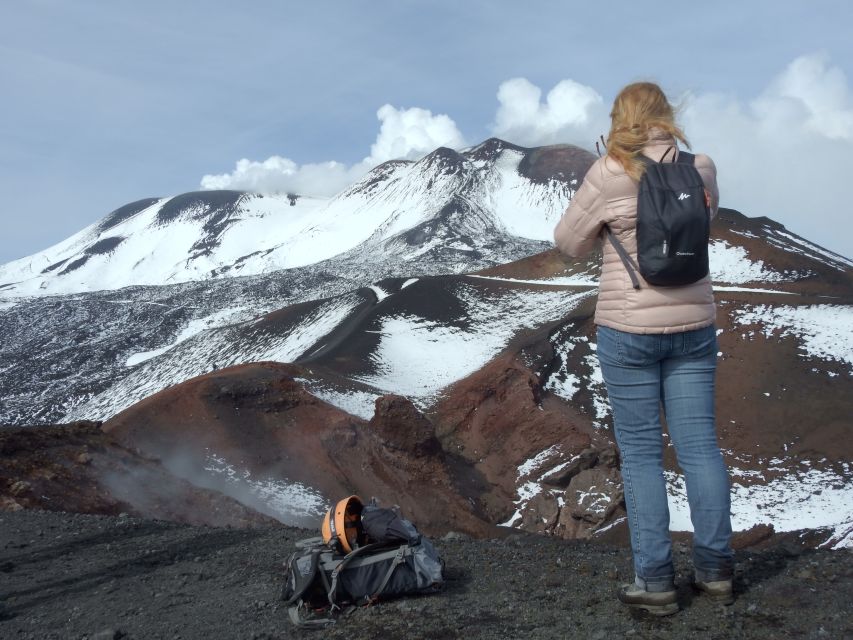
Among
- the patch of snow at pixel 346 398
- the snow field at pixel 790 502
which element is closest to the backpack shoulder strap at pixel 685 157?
the snow field at pixel 790 502

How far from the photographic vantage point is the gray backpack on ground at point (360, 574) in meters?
3.57

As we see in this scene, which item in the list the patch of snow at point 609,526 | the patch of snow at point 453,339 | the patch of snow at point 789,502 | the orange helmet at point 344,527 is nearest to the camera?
the orange helmet at point 344,527

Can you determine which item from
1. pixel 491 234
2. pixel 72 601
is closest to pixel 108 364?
pixel 72 601

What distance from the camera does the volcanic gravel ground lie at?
10.3 feet

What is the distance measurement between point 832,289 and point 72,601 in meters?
27.4

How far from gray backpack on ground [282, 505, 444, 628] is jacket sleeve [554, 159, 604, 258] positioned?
1.67m

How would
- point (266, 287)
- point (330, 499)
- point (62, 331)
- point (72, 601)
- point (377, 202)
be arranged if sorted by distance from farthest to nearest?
point (377, 202)
point (266, 287)
point (62, 331)
point (330, 499)
point (72, 601)

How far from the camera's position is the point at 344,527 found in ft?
12.7

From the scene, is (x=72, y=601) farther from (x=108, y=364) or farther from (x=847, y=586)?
(x=108, y=364)

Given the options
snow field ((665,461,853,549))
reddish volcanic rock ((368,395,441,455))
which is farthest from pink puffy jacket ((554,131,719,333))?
reddish volcanic rock ((368,395,441,455))

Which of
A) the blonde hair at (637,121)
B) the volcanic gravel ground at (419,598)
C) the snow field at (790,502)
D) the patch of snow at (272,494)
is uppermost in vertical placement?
the blonde hair at (637,121)

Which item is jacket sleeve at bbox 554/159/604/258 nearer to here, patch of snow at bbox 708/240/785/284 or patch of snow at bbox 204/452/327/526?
patch of snow at bbox 204/452/327/526

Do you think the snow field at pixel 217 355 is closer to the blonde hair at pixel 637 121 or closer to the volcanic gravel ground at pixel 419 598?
the volcanic gravel ground at pixel 419 598

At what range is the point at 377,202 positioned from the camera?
108500 mm
